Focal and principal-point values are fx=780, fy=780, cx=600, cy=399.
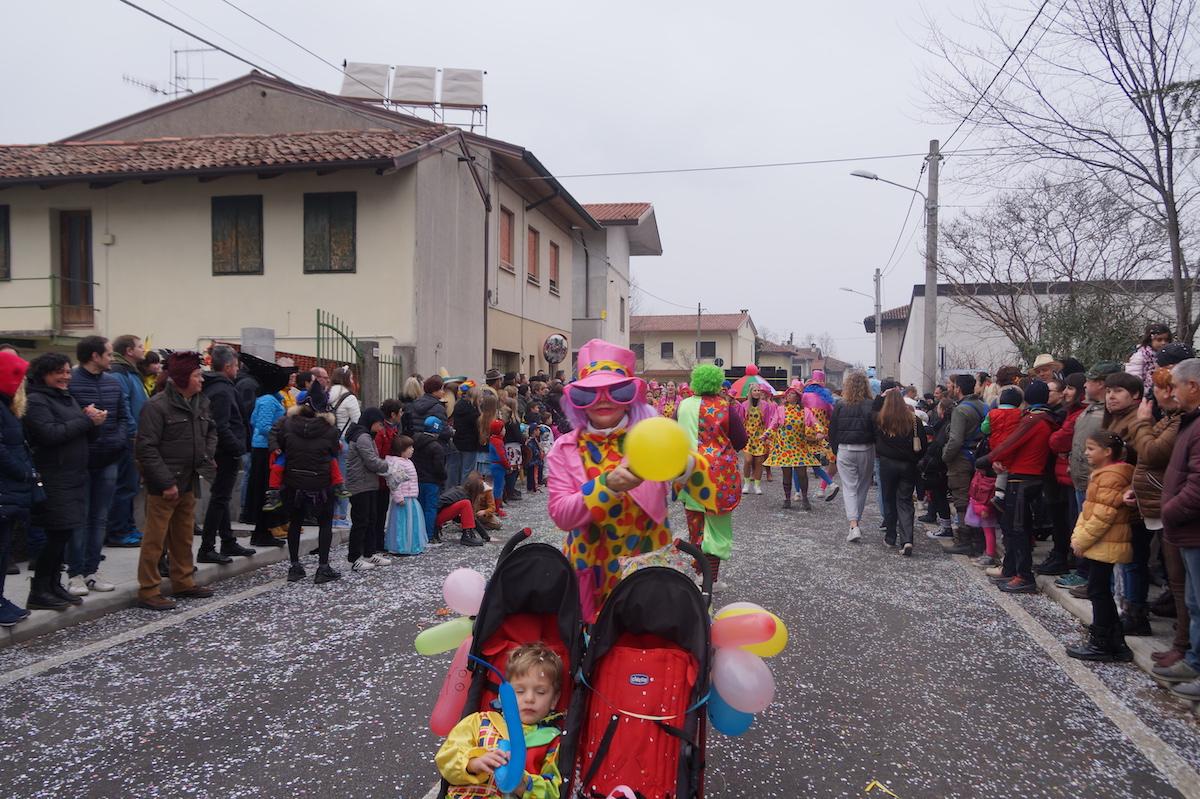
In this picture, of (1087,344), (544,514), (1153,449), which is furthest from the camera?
(1087,344)

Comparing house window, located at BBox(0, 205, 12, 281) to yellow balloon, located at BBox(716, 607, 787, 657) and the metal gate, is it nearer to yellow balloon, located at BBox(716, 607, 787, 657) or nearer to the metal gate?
the metal gate

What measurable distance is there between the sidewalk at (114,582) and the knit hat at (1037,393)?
7523mm

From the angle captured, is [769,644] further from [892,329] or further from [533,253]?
[892,329]

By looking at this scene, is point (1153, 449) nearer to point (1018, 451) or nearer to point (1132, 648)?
point (1132, 648)

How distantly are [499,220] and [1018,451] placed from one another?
16.2 meters

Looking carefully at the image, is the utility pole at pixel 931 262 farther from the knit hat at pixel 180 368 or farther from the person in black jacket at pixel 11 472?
the person in black jacket at pixel 11 472

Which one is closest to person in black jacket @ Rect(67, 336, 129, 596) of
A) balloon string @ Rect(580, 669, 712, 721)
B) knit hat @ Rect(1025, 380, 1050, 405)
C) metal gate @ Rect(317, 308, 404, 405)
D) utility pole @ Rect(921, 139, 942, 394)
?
balloon string @ Rect(580, 669, 712, 721)

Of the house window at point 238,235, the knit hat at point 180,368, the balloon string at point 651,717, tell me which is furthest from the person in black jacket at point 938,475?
the house window at point 238,235

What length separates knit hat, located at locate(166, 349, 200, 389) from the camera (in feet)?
21.1

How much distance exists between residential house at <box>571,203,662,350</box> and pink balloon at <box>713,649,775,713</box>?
26.6 m

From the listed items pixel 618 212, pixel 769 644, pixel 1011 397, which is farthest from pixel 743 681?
pixel 618 212

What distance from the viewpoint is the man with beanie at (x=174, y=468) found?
6.15m

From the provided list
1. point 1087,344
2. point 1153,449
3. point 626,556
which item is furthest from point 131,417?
point 1087,344

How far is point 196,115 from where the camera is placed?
20125 millimetres
